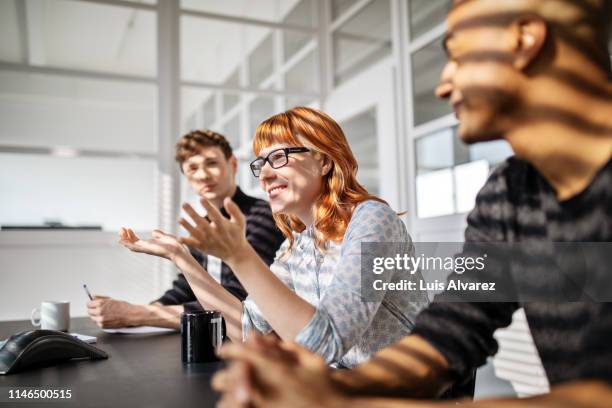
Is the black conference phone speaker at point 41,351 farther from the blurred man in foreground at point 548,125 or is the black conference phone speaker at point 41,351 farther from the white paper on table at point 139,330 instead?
the blurred man in foreground at point 548,125

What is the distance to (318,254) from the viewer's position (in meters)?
1.45

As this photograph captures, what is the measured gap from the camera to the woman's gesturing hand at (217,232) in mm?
858

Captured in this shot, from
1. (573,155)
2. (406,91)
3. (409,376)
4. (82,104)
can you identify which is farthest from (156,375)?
(82,104)

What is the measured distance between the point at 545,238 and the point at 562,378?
0.19 metres

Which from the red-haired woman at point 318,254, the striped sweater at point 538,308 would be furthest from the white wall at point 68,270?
the striped sweater at point 538,308

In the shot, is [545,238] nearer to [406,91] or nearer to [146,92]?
[406,91]

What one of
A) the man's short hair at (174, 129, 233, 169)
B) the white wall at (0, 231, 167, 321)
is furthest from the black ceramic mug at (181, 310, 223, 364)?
the white wall at (0, 231, 167, 321)

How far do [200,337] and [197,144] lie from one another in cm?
145

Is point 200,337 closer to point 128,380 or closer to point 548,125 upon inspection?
point 128,380

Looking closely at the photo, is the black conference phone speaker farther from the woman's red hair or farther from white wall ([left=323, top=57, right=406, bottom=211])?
white wall ([left=323, top=57, right=406, bottom=211])

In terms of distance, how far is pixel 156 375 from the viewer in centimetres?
102

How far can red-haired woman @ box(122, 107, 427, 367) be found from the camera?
3.38ft

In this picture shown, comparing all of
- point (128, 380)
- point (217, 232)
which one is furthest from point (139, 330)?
point (217, 232)

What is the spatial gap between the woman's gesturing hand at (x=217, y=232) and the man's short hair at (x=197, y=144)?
A: 1624mm
